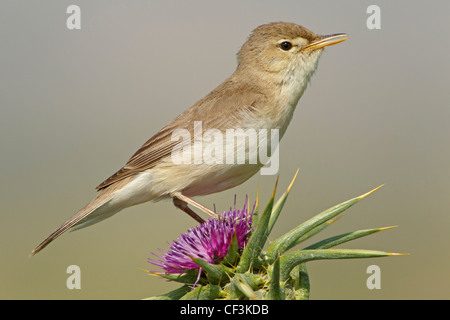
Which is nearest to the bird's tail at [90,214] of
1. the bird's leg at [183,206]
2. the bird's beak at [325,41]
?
the bird's leg at [183,206]

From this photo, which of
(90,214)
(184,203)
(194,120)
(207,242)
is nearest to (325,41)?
(194,120)

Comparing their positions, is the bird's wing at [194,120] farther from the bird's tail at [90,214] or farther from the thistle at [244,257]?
the thistle at [244,257]

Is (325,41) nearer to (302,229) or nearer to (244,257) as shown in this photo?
(302,229)

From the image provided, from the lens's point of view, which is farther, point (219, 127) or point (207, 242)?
point (219, 127)

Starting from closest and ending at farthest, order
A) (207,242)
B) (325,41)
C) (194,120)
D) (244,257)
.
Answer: (244,257)
(207,242)
(194,120)
(325,41)

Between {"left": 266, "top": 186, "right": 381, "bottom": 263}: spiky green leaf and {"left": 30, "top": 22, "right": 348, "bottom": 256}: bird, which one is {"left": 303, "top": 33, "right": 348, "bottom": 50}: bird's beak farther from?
{"left": 266, "top": 186, "right": 381, "bottom": 263}: spiky green leaf

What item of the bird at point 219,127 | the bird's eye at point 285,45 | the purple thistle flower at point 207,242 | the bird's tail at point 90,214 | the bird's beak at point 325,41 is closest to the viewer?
the purple thistle flower at point 207,242
